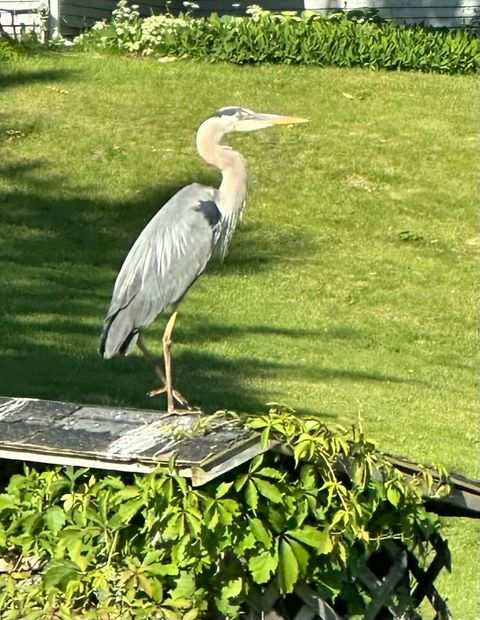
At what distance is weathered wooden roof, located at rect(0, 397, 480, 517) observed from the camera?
4195mm

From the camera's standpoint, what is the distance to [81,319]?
12.0 metres

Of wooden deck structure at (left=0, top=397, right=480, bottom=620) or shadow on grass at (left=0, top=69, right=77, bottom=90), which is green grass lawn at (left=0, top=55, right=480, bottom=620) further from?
wooden deck structure at (left=0, top=397, right=480, bottom=620)

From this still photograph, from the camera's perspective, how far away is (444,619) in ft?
16.9

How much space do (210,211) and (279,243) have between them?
937 cm

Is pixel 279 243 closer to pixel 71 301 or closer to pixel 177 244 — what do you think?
pixel 71 301

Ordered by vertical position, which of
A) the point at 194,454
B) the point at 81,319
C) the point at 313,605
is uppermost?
the point at 194,454

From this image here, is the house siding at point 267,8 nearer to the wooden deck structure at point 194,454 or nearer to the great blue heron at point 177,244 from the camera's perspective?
the great blue heron at point 177,244

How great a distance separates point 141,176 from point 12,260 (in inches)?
133

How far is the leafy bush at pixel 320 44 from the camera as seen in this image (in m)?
20.8

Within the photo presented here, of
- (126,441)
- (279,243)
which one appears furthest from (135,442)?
(279,243)

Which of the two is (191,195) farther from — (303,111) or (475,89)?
(475,89)

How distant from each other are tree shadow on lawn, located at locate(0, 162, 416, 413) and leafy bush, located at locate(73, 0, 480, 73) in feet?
16.3

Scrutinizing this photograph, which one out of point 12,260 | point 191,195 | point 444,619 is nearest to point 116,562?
point 444,619

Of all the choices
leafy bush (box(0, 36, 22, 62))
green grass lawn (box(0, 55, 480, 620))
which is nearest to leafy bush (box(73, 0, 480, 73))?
green grass lawn (box(0, 55, 480, 620))
